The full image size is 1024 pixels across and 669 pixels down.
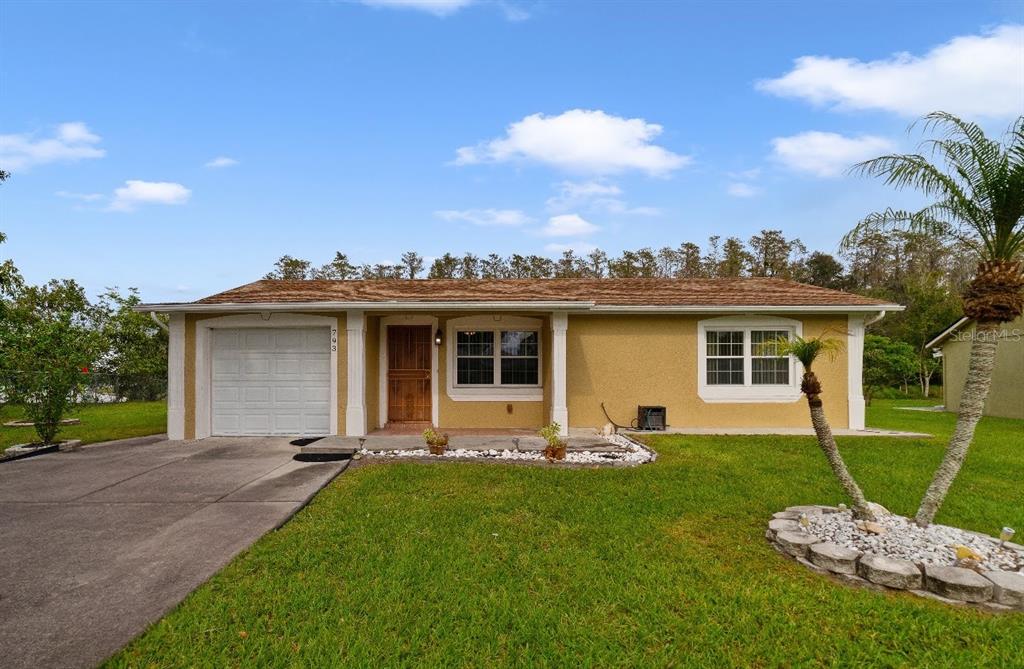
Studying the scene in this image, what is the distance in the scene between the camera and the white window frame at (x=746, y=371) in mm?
10453

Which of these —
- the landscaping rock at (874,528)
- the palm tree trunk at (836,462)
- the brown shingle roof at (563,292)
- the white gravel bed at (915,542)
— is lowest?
the white gravel bed at (915,542)

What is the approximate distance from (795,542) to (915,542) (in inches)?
35.8

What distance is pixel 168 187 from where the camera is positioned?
17188mm

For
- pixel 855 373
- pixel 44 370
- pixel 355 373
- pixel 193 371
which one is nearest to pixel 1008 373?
pixel 855 373

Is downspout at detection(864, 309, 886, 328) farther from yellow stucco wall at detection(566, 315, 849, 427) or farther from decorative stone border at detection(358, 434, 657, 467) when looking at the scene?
decorative stone border at detection(358, 434, 657, 467)

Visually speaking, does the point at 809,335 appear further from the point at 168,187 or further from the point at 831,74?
the point at 168,187

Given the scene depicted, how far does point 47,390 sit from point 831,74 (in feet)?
56.4

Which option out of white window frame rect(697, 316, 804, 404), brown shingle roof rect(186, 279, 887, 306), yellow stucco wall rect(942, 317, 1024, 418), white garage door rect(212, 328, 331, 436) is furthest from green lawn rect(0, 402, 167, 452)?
yellow stucco wall rect(942, 317, 1024, 418)

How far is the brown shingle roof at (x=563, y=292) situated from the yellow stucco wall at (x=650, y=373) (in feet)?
1.58

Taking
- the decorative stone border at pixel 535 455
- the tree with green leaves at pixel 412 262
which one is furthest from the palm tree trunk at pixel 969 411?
the tree with green leaves at pixel 412 262

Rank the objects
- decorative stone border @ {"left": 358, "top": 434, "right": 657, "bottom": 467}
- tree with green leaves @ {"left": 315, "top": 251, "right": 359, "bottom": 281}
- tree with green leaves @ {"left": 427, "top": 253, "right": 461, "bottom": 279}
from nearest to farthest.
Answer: decorative stone border @ {"left": 358, "top": 434, "right": 657, "bottom": 467}
tree with green leaves @ {"left": 315, "top": 251, "right": 359, "bottom": 281}
tree with green leaves @ {"left": 427, "top": 253, "right": 461, "bottom": 279}

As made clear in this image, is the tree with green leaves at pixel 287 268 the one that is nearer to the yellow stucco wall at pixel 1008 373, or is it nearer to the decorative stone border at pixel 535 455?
the decorative stone border at pixel 535 455

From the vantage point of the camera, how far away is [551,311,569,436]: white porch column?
9.48 meters

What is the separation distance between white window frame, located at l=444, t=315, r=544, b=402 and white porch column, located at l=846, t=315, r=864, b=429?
6800 mm
